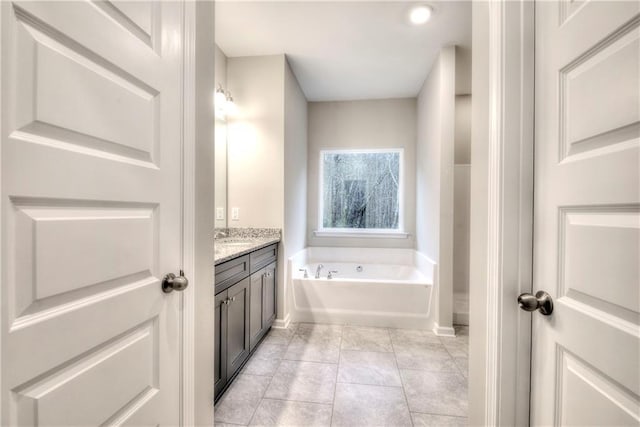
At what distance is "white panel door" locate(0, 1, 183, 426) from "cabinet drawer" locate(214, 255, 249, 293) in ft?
2.16

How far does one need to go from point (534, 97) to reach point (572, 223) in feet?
1.39

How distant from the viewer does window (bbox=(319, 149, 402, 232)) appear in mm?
3820

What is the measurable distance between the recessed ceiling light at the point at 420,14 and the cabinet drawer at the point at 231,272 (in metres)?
2.20

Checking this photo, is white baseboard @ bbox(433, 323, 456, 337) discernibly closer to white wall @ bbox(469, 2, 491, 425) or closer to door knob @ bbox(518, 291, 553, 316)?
white wall @ bbox(469, 2, 491, 425)

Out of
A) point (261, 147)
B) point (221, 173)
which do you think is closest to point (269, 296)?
point (221, 173)

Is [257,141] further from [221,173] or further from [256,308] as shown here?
[256,308]

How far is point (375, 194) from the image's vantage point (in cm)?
387

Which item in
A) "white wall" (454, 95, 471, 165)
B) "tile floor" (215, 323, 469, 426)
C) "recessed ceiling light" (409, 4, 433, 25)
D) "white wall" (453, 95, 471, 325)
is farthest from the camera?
"white wall" (454, 95, 471, 165)

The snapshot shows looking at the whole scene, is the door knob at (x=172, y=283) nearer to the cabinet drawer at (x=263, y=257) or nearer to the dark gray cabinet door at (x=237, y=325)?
the dark gray cabinet door at (x=237, y=325)

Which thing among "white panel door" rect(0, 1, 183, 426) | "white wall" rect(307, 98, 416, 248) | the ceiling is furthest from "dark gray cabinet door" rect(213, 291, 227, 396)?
"white wall" rect(307, 98, 416, 248)

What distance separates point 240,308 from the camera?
1.91 meters

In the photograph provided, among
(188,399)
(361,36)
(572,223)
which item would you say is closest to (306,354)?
(188,399)

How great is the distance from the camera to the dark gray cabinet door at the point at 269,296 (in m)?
2.39

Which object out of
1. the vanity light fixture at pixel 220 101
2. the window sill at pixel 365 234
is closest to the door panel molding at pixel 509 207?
the vanity light fixture at pixel 220 101
